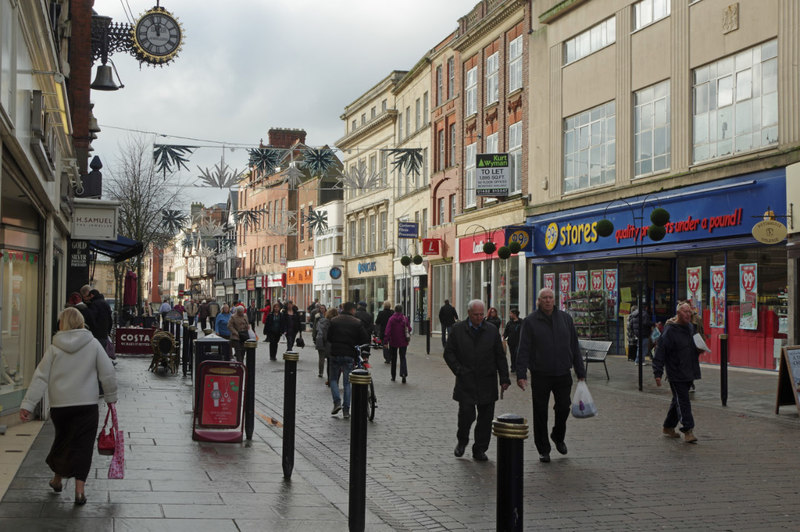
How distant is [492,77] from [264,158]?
1302 cm

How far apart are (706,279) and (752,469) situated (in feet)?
49.8

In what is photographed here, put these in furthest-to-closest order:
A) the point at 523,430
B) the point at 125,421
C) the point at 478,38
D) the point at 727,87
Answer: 1. the point at 478,38
2. the point at 727,87
3. the point at 125,421
4. the point at 523,430

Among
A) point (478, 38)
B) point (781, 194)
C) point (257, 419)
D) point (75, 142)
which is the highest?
point (478, 38)

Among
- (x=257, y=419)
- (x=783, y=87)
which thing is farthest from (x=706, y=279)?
(x=257, y=419)

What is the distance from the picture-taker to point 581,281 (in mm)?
30234

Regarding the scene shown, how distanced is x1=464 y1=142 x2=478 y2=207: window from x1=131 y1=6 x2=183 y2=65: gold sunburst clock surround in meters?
19.6

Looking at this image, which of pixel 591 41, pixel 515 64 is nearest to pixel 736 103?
pixel 591 41

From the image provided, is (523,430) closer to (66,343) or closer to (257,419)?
(66,343)

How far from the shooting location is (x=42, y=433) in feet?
36.1

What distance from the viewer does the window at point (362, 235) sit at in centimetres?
5812

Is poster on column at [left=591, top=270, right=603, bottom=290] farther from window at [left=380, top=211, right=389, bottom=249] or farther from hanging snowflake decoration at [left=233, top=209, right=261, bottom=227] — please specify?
window at [left=380, top=211, right=389, bottom=249]

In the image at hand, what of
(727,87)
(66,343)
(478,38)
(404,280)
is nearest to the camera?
(66,343)

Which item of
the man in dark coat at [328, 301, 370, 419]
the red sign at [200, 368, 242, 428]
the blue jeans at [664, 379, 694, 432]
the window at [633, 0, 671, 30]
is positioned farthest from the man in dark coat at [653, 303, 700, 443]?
the window at [633, 0, 671, 30]

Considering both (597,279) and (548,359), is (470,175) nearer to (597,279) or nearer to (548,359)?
(597,279)
